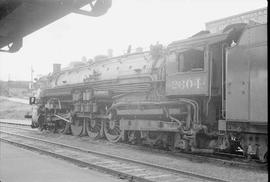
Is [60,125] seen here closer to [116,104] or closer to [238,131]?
[116,104]

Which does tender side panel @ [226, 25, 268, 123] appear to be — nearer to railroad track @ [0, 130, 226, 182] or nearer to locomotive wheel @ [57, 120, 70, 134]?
railroad track @ [0, 130, 226, 182]

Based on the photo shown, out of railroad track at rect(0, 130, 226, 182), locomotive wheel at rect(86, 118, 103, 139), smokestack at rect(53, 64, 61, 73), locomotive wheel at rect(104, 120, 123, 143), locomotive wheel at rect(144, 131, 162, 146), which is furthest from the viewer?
smokestack at rect(53, 64, 61, 73)

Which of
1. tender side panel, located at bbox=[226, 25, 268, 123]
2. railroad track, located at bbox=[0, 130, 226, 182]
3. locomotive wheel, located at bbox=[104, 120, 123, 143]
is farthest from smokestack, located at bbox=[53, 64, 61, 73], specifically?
tender side panel, located at bbox=[226, 25, 268, 123]

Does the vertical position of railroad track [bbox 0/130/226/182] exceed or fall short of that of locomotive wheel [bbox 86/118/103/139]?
it falls short

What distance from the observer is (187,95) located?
10844 mm

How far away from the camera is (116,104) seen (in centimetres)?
1388

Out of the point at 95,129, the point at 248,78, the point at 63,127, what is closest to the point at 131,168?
the point at 248,78

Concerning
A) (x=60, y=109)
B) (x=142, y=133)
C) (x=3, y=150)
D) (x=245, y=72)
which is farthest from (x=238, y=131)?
(x=60, y=109)

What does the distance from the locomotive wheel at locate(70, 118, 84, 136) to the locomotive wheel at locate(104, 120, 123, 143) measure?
8.40 feet

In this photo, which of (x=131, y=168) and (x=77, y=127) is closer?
(x=131, y=168)

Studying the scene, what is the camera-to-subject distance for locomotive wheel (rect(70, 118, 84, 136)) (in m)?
17.5

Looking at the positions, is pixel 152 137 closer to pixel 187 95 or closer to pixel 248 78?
pixel 187 95

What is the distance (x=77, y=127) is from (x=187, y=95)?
8062mm

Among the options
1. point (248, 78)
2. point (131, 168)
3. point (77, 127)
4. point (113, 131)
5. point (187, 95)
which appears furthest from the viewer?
point (77, 127)
